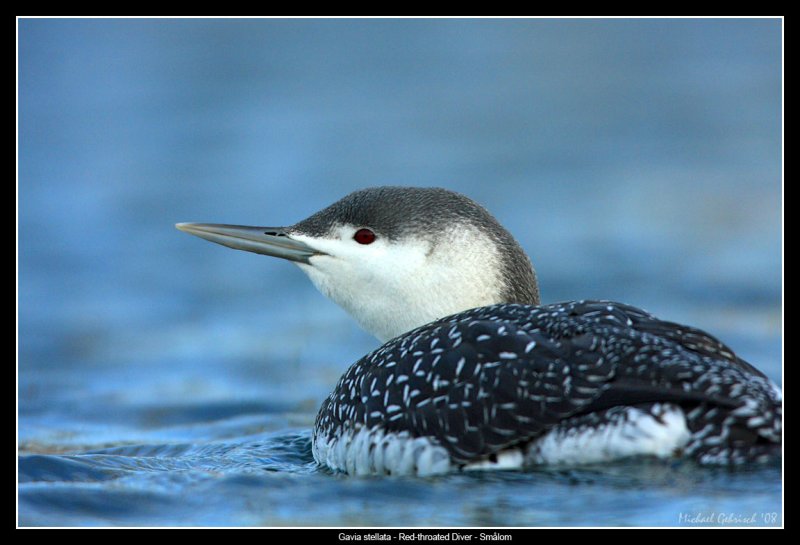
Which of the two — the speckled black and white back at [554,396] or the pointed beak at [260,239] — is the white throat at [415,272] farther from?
the speckled black and white back at [554,396]

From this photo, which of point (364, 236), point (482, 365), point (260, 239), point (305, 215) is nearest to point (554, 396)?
point (482, 365)

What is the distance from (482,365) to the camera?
20.7ft

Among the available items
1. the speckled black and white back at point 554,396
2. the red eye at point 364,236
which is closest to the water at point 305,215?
the speckled black and white back at point 554,396

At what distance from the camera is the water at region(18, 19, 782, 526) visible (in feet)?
21.1

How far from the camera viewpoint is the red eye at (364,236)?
293 inches

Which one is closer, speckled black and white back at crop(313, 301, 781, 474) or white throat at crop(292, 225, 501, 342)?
speckled black and white back at crop(313, 301, 781, 474)

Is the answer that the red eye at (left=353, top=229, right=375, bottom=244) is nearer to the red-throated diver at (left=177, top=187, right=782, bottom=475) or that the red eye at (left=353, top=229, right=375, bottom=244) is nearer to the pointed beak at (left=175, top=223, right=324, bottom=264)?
the red-throated diver at (left=177, top=187, right=782, bottom=475)

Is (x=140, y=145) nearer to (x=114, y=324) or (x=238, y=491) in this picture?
(x=114, y=324)

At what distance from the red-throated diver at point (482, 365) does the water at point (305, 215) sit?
15 cm

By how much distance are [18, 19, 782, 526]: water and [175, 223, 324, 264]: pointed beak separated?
118cm

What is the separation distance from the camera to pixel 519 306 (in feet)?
22.1

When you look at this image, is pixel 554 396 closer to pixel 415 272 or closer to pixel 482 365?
pixel 482 365

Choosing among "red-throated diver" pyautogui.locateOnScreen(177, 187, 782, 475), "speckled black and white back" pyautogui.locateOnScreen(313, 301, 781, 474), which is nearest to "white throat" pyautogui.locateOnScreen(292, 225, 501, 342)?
"red-throated diver" pyautogui.locateOnScreen(177, 187, 782, 475)

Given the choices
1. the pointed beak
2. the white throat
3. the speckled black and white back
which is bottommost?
the speckled black and white back
